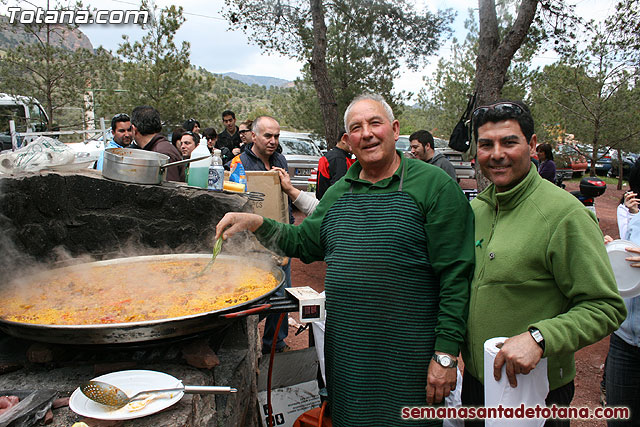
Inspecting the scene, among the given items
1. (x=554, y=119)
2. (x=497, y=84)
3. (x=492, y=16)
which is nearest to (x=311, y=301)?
(x=497, y=84)

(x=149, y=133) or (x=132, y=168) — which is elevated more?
(x=149, y=133)

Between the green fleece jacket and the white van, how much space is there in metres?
15.9

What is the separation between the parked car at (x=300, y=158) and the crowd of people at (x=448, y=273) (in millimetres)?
9176

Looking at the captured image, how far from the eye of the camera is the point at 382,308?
203 centimetres

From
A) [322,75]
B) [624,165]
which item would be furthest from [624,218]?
[624,165]

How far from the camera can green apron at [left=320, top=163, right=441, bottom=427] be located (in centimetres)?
200

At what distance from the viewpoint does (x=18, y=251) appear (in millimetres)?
2762

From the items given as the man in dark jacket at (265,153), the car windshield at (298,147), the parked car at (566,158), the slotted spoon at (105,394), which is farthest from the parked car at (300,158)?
the parked car at (566,158)

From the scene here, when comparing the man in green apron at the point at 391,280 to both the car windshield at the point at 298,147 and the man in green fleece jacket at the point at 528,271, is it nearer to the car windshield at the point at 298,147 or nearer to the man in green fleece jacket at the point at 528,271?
the man in green fleece jacket at the point at 528,271

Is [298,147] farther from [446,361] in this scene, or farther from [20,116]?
[446,361]

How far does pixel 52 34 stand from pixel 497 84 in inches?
539

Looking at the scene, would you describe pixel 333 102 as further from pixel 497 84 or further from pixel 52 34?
pixel 52 34

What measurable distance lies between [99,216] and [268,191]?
1376 mm

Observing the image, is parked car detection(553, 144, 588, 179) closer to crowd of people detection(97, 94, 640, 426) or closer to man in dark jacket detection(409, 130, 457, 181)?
man in dark jacket detection(409, 130, 457, 181)
